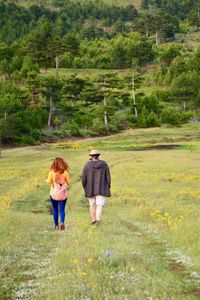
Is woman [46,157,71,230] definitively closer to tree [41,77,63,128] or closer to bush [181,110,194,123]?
tree [41,77,63,128]

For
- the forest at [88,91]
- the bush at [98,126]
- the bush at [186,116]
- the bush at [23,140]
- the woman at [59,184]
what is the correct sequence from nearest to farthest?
the woman at [59,184] → the bush at [23,140] → the forest at [88,91] → the bush at [98,126] → the bush at [186,116]

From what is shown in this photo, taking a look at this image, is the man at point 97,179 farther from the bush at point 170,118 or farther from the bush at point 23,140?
the bush at point 170,118

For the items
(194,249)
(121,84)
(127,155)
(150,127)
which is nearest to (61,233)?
(194,249)

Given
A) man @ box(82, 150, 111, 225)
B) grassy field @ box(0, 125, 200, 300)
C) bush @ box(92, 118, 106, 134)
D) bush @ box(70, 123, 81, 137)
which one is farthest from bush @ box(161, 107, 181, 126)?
man @ box(82, 150, 111, 225)

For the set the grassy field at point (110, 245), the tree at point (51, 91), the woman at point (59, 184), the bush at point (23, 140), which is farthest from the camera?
the tree at point (51, 91)

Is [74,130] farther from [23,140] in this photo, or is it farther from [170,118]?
[170,118]

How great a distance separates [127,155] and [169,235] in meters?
42.9

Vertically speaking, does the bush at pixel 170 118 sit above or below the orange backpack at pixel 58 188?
below

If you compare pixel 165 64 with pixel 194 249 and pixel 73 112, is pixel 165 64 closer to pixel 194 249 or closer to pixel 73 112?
pixel 73 112

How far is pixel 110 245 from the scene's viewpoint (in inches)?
567

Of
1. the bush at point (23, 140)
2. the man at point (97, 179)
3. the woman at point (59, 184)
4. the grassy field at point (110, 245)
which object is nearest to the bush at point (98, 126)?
the bush at point (23, 140)

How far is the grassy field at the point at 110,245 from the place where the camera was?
1027cm

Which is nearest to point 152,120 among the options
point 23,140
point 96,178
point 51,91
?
point 51,91

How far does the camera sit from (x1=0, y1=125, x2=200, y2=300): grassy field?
10.3m
